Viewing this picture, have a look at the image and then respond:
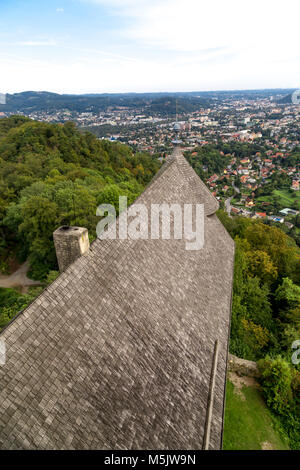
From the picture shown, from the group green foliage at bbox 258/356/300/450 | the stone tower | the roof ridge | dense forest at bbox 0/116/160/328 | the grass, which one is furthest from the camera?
dense forest at bbox 0/116/160/328

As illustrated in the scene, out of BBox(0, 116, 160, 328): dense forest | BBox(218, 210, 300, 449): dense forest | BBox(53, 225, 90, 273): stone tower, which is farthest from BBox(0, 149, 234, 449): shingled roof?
BBox(0, 116, 160, 328): dense forest

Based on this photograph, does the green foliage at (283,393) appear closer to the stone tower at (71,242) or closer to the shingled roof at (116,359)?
the shingled roof at (116,359)

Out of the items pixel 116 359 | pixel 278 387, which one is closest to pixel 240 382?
pixel 278 387

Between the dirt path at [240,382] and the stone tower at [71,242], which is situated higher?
the stone tower at [71,242]

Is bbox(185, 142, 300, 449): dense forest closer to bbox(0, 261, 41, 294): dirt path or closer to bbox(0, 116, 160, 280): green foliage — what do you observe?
bbox(0, 116, 160, 280): green foliage

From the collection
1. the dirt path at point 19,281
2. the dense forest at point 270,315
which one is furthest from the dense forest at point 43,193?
the dense forest at point 270,315

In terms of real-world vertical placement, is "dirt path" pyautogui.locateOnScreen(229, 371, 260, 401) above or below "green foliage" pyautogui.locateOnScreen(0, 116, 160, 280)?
below

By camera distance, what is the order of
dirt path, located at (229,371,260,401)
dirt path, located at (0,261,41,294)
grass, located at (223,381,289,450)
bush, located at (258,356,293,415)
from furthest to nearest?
1. dirt path, located at (0,261,41,294)
2. dirt path, located at (229,371,260,401)
3. bush, located at (258,356,293,415)
4. grass, located at (223,381,289,450)
